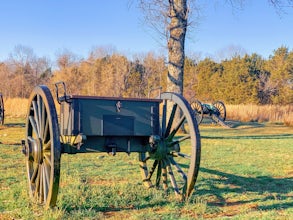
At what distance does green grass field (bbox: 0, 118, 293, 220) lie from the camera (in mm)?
4129

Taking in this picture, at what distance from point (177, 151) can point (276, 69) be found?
130 ft

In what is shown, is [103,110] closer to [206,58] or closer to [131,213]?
[131,213]

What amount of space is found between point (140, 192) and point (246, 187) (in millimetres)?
1792

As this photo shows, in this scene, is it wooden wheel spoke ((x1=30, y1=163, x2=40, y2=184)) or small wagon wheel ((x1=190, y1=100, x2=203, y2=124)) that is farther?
small wagon wheel ((x1=190, y1=100, x2=203, y2=124))

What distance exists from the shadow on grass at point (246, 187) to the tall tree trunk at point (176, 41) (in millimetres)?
7747

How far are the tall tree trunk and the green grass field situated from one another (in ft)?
20.9

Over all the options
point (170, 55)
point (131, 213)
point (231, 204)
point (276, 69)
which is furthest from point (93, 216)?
point (276, 69)

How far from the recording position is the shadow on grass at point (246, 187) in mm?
4938

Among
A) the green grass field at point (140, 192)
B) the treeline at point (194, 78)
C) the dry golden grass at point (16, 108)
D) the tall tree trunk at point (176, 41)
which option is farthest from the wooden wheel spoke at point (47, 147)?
the treeline at point (194, 78)

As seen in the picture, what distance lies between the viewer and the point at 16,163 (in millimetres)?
7516

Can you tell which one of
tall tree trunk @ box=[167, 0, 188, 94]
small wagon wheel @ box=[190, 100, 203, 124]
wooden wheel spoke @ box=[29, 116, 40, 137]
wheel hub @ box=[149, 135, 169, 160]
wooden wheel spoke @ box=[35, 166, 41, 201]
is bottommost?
wooden wheel spoke @ box=[35, 166, 41, 201]

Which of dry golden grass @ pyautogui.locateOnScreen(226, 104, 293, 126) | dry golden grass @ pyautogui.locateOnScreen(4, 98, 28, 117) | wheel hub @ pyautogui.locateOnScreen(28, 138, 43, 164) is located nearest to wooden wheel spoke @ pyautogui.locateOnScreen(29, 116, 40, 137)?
wheel hub @ pyautogui.locateOnScreen(28, 138, 43, 164)

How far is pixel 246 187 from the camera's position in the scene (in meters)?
5.90

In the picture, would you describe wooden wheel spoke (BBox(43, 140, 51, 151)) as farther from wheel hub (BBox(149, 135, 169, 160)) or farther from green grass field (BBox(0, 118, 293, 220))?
wheel hub (BBox(149, 135, 169, 160))
